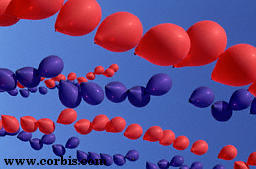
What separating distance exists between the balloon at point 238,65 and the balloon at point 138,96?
663mm

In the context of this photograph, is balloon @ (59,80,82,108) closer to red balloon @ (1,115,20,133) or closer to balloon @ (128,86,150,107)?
balloon @ (128,86,150,107)

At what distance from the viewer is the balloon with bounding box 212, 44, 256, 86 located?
1835 millimetres

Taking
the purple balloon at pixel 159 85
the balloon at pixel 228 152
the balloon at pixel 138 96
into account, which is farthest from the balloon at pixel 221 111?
the balloon at pixel 228 152

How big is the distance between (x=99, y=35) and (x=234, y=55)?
0.97m

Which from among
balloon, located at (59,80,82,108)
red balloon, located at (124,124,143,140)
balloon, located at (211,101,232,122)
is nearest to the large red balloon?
balloon, located at (59,80,82,108)

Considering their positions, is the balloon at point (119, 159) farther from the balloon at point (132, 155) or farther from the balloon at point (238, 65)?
the balloon at point (238, 65)

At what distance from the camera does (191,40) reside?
1848 millimetres

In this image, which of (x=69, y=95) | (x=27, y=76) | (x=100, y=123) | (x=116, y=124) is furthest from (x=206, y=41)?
(x=100, y=123)

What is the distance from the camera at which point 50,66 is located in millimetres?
2225

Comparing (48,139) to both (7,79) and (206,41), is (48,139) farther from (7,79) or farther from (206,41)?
(206,41)

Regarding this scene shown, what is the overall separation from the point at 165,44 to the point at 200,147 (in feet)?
6.18

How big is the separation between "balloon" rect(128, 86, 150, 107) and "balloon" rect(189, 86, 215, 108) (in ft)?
1.31

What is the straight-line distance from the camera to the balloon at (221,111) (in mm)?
2418

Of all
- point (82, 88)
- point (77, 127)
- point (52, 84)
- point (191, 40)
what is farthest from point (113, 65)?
point (191, 40)
